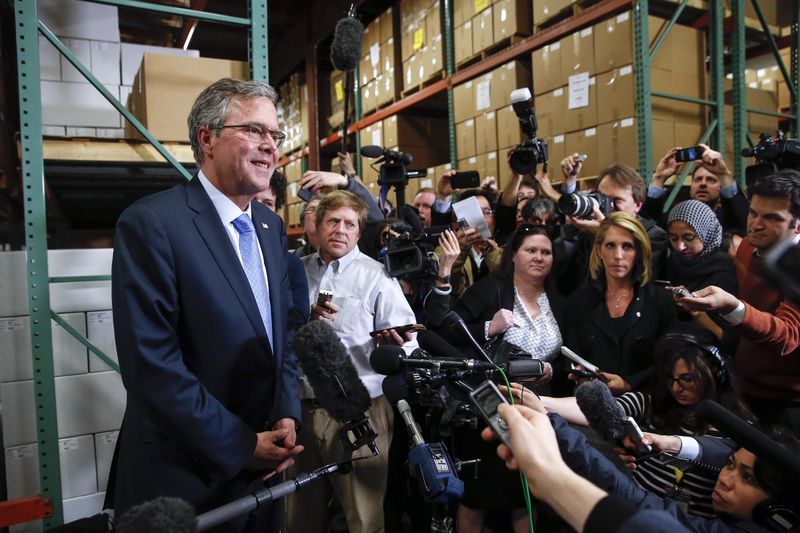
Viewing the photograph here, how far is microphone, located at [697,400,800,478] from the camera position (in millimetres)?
881

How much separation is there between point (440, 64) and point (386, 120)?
87 cm

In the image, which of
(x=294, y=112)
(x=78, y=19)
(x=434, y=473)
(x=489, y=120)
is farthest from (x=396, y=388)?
(x=294, y=112)

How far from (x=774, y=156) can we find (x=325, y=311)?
6.07ft

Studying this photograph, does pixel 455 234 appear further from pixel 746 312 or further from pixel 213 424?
pixel 213 424

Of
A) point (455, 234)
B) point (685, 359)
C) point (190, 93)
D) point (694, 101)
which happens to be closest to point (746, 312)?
point (685, 359)

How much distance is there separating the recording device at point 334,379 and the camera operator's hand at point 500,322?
36.9 inches

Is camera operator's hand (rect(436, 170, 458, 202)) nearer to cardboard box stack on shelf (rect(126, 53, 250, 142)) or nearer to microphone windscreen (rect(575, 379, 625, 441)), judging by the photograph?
cardboard box stack on shelf (rect(126, 53, 250, 142))

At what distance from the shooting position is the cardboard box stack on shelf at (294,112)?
6.88 m

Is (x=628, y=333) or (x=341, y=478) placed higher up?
(x=628, y=333)

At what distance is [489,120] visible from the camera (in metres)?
4.23

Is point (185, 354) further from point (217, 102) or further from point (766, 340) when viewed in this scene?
point (766, 340)

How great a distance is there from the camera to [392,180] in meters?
2.25

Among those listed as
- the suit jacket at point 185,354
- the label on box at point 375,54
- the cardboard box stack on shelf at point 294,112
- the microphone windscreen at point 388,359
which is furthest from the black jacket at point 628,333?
the cardboard box stack on shelf at point 294,112

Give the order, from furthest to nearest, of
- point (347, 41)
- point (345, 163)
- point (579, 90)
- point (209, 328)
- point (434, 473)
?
point (579, 90) < point (345, 163) < point (347, 41) < point (209, 328) < point (434, 473)
